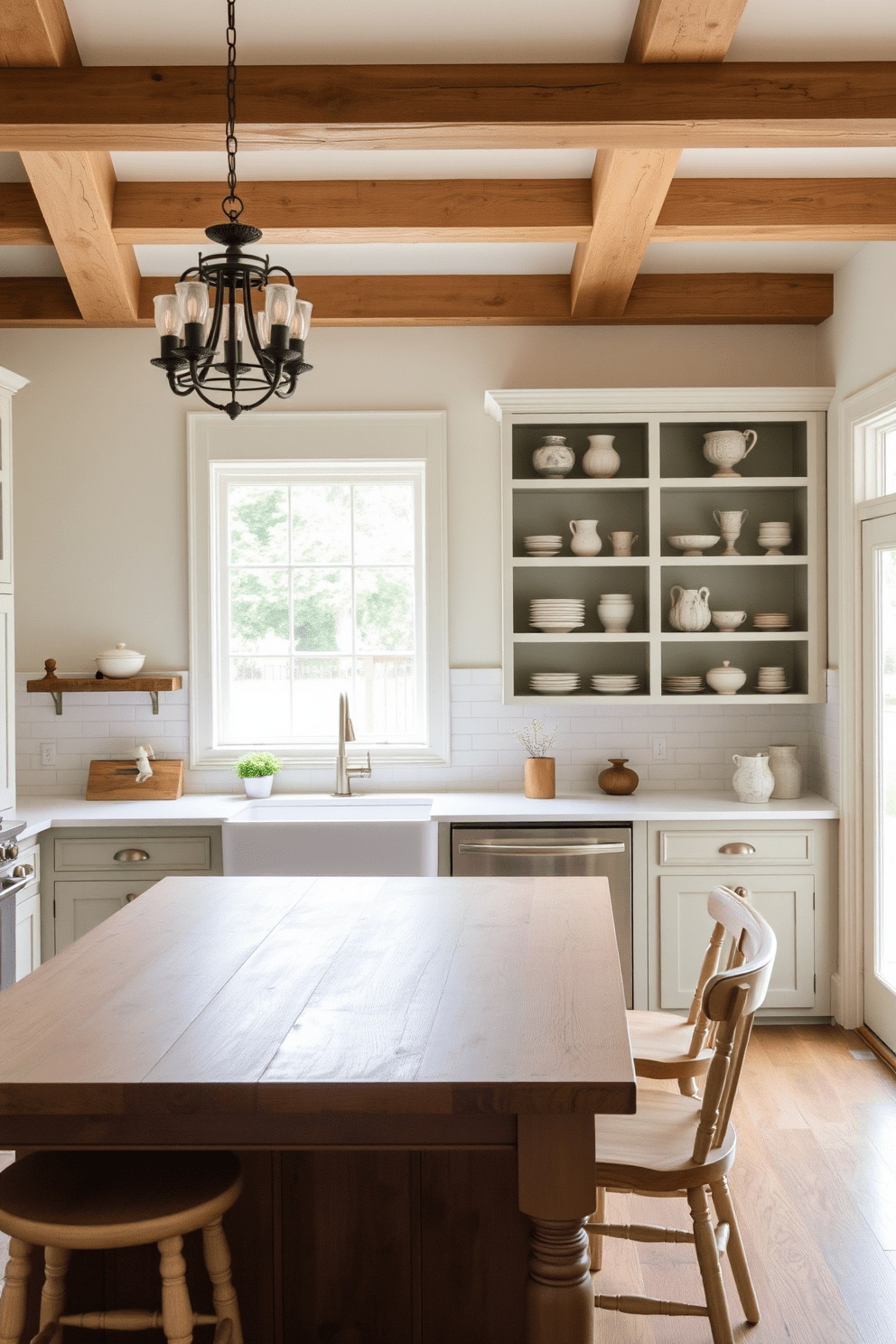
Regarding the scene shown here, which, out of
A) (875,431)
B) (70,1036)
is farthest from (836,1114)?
(70,1036)

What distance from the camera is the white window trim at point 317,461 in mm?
4812

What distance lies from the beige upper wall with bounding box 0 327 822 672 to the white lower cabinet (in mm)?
1223

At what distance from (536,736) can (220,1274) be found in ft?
10.3

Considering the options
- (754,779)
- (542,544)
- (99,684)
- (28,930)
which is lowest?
(28,930)

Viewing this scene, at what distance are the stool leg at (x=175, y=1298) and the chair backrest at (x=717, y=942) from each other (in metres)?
1.16

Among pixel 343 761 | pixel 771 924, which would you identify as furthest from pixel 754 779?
pixel 343 761

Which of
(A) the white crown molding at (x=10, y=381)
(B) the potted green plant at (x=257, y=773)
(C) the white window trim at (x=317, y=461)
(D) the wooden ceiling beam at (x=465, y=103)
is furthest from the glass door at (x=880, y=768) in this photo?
(A) the white crown molding at (x=10, y=381)

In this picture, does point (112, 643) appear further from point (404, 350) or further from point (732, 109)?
point (732, 109)

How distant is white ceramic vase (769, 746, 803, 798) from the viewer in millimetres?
4590

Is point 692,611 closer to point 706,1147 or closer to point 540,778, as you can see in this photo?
point 540,778

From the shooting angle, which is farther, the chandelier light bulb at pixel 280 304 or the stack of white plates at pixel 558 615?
the stack of white plates at pixel 558 615

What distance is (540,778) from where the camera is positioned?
180 inches

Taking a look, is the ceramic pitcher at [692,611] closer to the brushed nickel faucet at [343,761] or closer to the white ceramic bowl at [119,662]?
the brushed nickel faucet at [343,761]

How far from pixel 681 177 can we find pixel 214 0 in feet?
5.57
